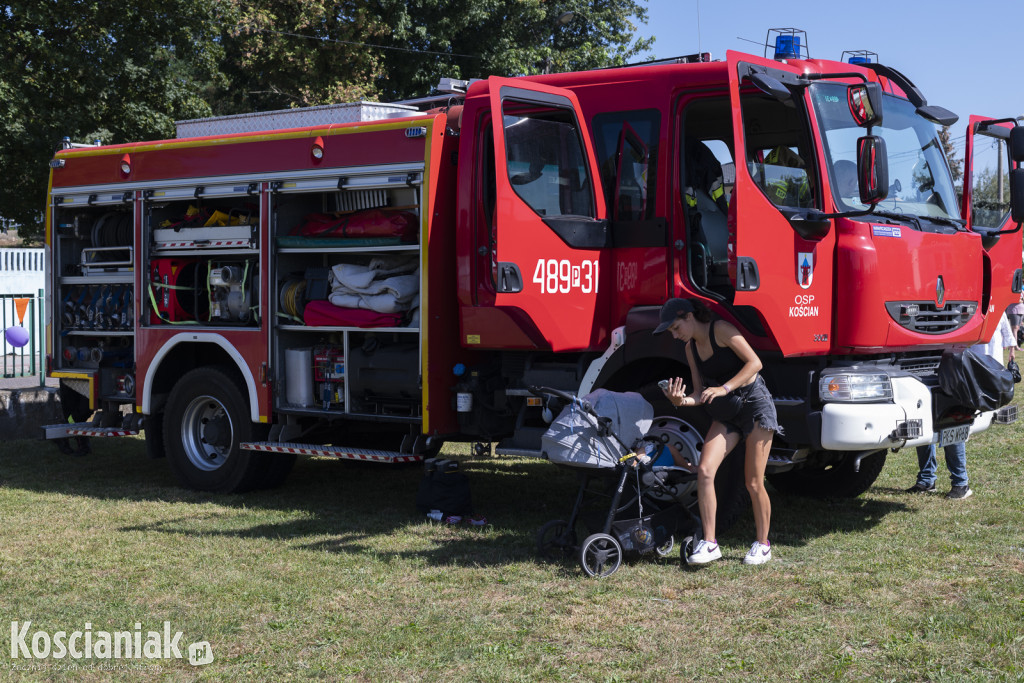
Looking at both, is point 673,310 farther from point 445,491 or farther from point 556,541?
point 445,491

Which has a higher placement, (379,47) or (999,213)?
(379,47)

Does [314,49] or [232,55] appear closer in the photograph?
[314,49]

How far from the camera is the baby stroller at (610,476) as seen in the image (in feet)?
21.3

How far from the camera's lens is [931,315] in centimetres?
706

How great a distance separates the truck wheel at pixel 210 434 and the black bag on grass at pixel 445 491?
1.87m

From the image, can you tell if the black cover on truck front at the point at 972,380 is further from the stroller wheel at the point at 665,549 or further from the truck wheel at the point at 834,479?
the stroller wheel at the point at 665,549

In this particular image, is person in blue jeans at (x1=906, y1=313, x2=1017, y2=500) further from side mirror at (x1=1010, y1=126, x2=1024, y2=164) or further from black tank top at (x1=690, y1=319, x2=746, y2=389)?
black tank top at (x1=690, y1=319, x2=746, y2=389)

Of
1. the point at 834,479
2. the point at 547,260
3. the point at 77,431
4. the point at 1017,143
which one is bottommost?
the point at 834,479

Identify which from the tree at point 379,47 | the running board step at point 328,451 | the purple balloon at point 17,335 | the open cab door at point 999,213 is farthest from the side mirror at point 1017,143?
the tree at point 379,47

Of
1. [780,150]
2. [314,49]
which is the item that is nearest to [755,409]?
[780,150]

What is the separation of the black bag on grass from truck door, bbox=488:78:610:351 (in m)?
1.36

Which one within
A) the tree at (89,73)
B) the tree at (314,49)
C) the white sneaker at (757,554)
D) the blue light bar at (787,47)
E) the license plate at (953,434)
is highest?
the tree at (314,49)

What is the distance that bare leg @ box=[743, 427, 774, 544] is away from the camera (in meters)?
6.57

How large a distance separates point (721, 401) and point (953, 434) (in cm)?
181
